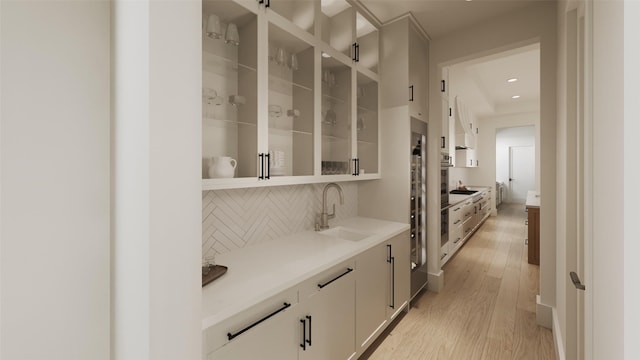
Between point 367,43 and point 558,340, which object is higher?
point 367,43

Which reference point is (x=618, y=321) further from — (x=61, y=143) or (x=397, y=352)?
(x=397, y=352)

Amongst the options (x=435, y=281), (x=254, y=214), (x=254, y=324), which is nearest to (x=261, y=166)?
(x=254, y=214)

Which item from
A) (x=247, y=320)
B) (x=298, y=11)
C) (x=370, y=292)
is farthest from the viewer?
(x=370, y=292)

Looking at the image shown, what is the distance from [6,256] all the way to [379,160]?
95.9 inches

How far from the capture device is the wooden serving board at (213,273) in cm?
121

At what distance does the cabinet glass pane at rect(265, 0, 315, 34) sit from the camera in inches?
68.1

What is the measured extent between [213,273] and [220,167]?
53 cm

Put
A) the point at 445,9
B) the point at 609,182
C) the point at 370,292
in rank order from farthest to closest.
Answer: the point at 445,9, the point at 370,292, the point at 609,182

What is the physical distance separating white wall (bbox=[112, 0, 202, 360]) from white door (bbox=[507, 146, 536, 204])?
32.5 feet

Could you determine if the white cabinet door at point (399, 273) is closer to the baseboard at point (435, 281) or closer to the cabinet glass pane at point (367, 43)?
the baseboard at point (435, 281)

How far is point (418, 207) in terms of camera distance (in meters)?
2.76

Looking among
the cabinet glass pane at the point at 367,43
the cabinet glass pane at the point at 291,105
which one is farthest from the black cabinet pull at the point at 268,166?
the cabinet glass pane at the point at 367,43

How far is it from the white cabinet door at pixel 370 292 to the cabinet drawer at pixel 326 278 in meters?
0.11

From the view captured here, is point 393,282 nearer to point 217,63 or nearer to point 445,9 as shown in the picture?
point 217,63
